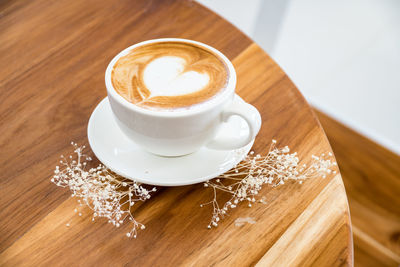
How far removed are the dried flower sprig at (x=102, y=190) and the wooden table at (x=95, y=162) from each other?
1cm

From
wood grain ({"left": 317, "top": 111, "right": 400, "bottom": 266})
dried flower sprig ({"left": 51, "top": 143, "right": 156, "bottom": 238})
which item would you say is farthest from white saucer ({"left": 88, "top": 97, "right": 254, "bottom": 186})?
wood grain ({"left": 317, "top": 111, "right": 400, "bottom": 266})

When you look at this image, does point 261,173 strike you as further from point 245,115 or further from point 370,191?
point 370,191

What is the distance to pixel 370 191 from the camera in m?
1.30

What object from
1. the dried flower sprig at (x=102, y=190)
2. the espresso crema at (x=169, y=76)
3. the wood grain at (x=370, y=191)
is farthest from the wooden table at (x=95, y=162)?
the wood grain at (x=370, y=191)

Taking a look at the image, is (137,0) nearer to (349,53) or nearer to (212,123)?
(212,123)

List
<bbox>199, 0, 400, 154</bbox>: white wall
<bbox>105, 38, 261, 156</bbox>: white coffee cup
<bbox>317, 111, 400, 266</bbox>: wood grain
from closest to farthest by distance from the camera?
<bbox>105, 38, 261, 156</bbox>: white coffee cup < <bbox>317, 111, 400, 266</bbox>: wood grain < <bbox>199, 0, 400, 154</bbox>: white wall

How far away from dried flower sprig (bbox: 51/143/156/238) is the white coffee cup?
7 cm

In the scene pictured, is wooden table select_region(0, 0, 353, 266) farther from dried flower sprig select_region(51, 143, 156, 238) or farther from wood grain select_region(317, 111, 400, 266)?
wood grain select_region(317, 111, 400, 266)

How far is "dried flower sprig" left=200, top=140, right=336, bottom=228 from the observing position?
1.97 feet

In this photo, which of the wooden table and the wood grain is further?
the wood grain

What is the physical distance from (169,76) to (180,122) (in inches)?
3.5

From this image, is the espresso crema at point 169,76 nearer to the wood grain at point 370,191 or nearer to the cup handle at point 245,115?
the cup handle at point 245,115

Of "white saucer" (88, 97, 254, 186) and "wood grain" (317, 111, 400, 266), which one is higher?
"white saucer" (88, 97, 254, 186)

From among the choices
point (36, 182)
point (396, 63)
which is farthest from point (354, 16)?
point (36, 182)
